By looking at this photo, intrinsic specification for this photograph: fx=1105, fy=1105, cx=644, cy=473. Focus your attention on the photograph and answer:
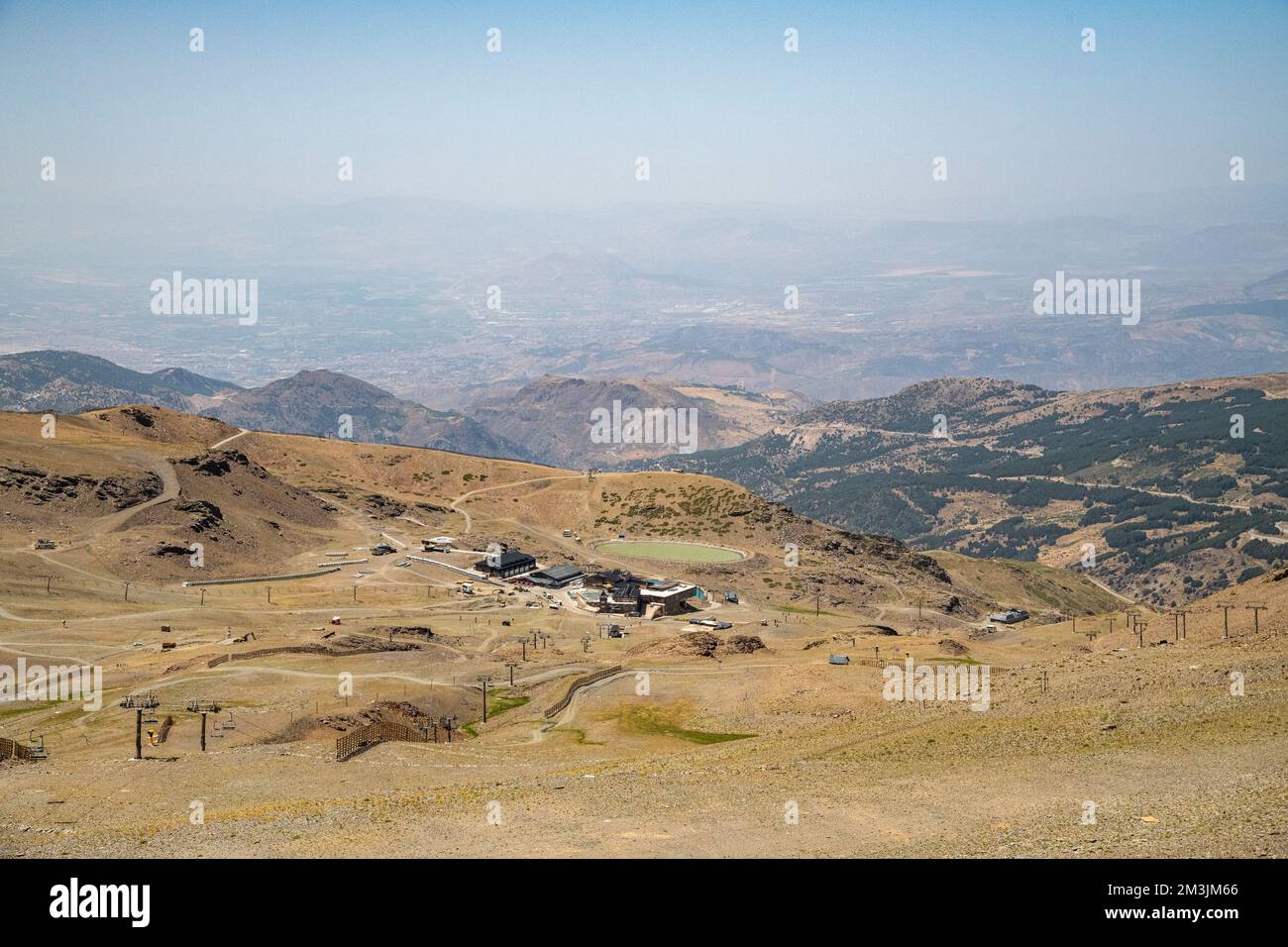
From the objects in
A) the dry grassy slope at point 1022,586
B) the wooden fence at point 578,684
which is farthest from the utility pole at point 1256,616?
the dry grassy slope at point 1022,586

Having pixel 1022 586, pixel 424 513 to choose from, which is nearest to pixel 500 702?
pixel 424 513

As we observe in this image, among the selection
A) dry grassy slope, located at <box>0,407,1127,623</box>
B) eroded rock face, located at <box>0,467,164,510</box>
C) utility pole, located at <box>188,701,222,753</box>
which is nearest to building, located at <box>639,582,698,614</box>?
dry grassy slope, located at <box>0,407,1127,623</box>

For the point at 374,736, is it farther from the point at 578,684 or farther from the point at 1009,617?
the point at 1009,617

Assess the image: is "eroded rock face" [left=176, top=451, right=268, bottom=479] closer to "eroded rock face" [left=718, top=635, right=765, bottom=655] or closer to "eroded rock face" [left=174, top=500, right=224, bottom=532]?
"eroded rock face" [left=174, top=500, right=224, bottom=532]

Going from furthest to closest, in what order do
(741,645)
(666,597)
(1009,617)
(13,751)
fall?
(1009,617), (666,597), (741,645), (13,751)

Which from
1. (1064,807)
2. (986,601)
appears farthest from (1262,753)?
(986,601)

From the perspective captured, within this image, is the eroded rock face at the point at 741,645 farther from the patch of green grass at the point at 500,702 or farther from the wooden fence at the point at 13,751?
the wooden fence at the point at 13,751
